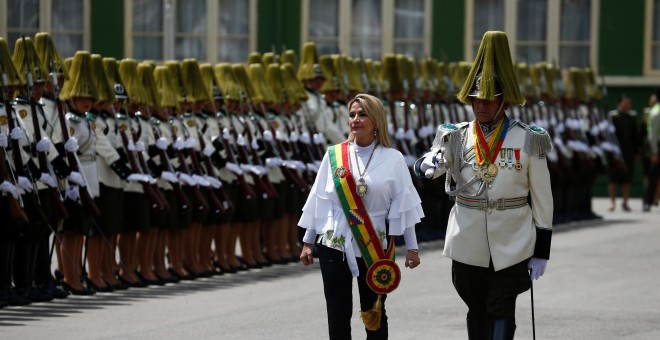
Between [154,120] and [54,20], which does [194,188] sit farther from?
[54,20]

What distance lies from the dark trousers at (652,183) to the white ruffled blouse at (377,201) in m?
17.8

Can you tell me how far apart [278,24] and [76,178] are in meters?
18.4

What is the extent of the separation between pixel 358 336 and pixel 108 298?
2886 mm

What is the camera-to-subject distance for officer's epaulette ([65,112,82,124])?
13.6 meters

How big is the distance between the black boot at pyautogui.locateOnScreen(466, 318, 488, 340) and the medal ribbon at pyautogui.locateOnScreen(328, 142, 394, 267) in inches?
22.4

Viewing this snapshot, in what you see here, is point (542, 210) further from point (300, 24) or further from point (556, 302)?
point (300, 24)

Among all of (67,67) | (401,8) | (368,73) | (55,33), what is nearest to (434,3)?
(401,8)

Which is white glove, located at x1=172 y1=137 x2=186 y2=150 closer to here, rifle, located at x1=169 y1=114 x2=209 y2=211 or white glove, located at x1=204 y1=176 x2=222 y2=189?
rifle, located at x1=169 y1=114 x2=209 y2=211

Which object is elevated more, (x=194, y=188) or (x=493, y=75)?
(x=493, y=75)

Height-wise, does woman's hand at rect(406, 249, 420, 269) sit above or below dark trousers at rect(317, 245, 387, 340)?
above

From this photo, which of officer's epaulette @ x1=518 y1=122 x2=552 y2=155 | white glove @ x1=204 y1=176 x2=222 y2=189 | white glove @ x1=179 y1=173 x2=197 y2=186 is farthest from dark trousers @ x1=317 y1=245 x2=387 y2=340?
white glove @ x1=204 y1=176 x2=222 y2=189

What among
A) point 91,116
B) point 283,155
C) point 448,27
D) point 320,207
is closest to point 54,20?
point 448,27

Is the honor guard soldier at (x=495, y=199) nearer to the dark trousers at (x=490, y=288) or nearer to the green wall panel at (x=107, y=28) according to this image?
the dark trousers at (x=490, y=288)

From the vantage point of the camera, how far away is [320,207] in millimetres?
9086
